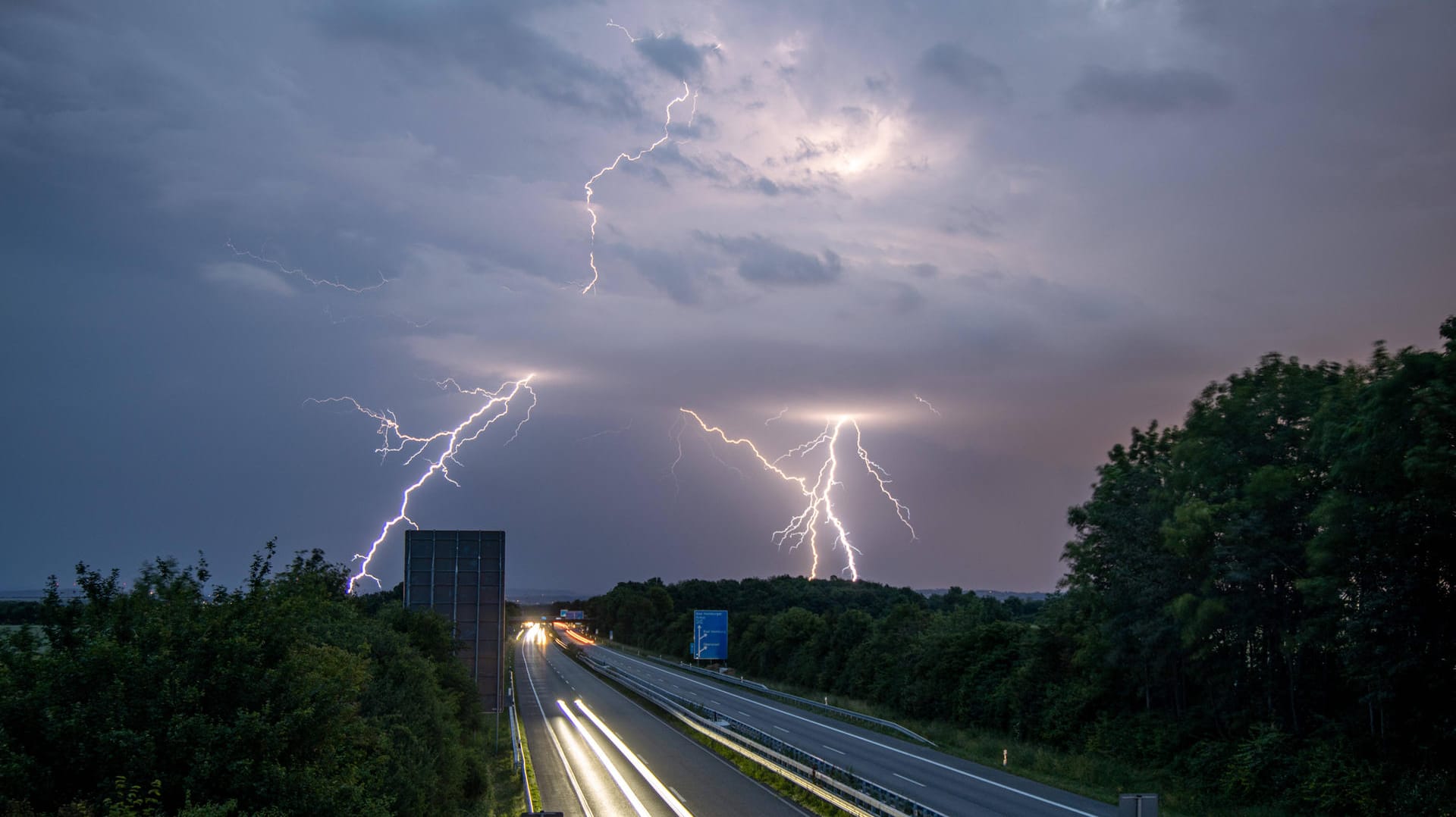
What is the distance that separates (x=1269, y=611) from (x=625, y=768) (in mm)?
22217

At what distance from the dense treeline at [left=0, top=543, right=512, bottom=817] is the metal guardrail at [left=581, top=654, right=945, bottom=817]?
1068 cm

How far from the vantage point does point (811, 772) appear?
24.3 meters

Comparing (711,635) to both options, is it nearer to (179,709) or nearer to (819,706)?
(819,706)

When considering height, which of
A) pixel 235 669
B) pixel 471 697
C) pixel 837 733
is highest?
pixel 235 669

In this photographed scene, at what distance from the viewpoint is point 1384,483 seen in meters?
21.5

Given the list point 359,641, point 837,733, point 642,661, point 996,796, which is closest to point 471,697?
point 359,641

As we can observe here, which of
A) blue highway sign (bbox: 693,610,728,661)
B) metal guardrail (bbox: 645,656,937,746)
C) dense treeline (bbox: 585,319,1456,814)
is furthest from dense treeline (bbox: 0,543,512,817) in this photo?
blue highway sign (bbox: 693,610,728,661)

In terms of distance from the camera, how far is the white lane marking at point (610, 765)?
79.0ft

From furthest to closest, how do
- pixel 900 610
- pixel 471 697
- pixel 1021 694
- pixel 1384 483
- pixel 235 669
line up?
1. pixel 900 610
2. pixel 1021 694
3. pixel 471 697
4. pixel 1384 483
5. pixel 235 669

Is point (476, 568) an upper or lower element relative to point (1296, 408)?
lower

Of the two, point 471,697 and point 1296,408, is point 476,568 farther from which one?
point 1296,408

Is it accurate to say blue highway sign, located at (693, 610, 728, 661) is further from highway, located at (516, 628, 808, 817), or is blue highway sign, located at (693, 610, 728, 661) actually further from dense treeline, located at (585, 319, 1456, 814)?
dense treeline, located at (585, 319, 1456, 814)

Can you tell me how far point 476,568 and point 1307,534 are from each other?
3035 centimetres

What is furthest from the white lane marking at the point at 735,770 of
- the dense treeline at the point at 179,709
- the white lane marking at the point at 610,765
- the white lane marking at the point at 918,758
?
the dense treeline at the point at 179,709
